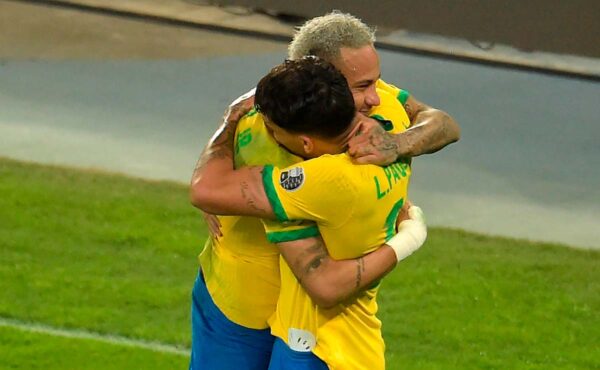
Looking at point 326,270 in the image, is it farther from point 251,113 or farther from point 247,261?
point 251,113

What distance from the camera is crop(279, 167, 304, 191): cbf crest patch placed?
3.00 meters

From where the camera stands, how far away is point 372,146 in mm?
3039

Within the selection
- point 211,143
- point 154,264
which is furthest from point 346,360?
point 154,264

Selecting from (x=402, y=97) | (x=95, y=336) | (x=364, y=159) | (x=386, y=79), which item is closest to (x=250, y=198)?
(x=364, y=159)

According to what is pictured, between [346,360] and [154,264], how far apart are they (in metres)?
3.49

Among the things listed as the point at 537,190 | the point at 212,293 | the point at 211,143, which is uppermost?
the point at 211,143

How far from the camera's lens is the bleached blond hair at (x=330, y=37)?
3059 millimetres

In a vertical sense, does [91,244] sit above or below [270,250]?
below

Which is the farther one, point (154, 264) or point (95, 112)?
point (95, 112)

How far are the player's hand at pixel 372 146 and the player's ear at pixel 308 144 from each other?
10cm

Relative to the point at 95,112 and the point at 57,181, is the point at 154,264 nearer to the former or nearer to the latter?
the point at 57,181

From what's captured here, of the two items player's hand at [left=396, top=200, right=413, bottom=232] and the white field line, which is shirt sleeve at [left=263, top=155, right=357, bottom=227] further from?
the white field line

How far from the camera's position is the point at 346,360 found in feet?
10.4

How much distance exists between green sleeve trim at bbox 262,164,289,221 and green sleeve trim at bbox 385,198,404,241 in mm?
286
